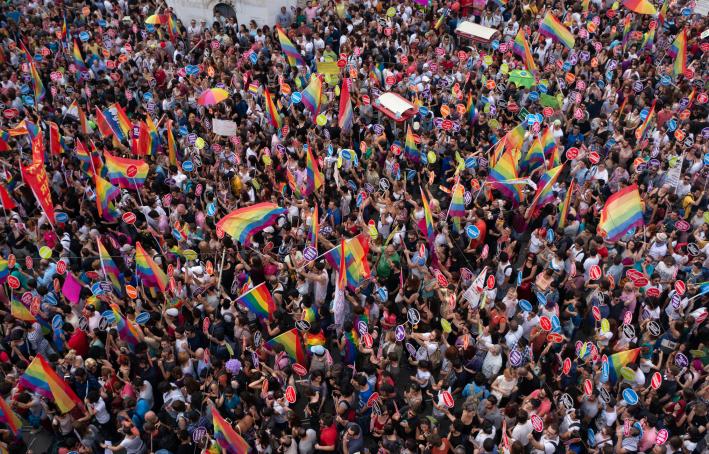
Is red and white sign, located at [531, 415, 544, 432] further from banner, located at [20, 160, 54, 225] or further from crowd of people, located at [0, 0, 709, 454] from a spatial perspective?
banner, located at [20, 160, 54, 225]

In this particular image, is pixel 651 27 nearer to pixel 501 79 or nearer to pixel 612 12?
pixel 612 12

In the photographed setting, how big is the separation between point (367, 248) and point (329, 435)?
130 inches

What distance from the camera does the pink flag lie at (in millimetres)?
9737

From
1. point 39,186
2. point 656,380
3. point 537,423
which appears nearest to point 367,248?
point 537,423

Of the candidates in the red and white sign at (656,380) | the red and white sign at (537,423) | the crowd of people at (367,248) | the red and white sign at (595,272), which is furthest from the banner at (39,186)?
the red and white sign at (656,380)

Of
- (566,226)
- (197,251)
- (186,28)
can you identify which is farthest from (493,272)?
(186,28)

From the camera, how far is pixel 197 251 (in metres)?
11.3

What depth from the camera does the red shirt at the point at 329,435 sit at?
7746 mm

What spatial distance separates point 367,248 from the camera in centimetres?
1008

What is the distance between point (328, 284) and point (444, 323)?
8.91 ft

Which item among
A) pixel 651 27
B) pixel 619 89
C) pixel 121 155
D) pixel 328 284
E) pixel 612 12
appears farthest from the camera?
pixel 612 12

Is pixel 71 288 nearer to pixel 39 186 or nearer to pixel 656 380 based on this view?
pixel 39 186

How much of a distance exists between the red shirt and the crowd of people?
0.09 ft

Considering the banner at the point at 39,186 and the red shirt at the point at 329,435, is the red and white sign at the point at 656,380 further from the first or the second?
the banner at the point at 39,186
